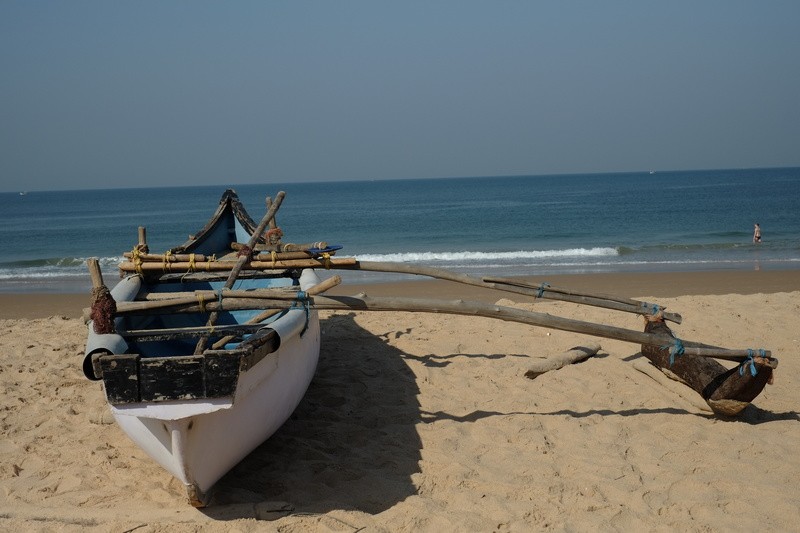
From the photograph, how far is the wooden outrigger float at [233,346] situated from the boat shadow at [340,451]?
10.1 inches

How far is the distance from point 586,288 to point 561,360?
19.4 ft

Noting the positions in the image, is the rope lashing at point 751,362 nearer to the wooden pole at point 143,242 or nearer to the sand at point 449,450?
the sand at point 449,450

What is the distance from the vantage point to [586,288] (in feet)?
37.1

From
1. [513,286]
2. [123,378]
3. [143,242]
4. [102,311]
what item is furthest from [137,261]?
[513,286]

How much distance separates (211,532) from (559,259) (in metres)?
14.3

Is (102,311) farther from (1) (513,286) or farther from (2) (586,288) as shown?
(2) (586,288)

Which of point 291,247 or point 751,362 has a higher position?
Answer: point 291,247

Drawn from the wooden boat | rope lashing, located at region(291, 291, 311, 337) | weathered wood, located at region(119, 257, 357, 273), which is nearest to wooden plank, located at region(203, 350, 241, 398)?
the wooden boat

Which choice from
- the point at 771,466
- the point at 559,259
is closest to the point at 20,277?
the point at 559,259

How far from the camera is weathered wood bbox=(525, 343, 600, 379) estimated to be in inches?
215

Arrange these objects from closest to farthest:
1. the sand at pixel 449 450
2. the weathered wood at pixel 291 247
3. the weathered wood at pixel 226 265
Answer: the sand at pixel 449 450 → the weathered wood at pixel 226 265 → the weathered wood at pixel 291 247

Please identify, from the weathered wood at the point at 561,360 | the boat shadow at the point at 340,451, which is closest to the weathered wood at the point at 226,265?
the boat shadow at the point at 340,451

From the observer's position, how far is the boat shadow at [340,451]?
371cm

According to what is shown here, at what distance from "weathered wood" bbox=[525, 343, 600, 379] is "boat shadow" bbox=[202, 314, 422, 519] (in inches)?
37.6
